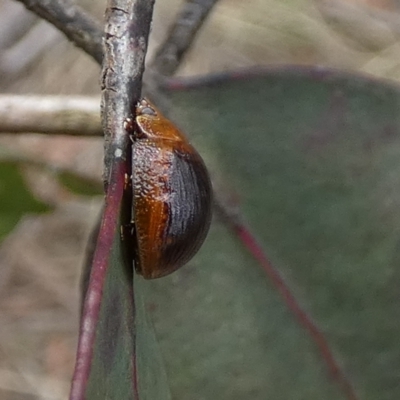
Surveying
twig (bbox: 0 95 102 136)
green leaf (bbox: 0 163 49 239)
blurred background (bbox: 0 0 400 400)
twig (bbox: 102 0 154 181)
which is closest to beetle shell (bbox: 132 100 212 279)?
twig (bbox: 102 0 154 181)

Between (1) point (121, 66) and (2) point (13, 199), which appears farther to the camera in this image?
(2) point (13, 199)

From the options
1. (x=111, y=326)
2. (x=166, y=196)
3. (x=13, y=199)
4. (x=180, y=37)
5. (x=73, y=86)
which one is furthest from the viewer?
(x=73, y=86)

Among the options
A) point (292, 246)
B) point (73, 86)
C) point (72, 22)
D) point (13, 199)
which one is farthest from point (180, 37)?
point (73, 86)

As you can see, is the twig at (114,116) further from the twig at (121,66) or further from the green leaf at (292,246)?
the green leaf at (292,246)

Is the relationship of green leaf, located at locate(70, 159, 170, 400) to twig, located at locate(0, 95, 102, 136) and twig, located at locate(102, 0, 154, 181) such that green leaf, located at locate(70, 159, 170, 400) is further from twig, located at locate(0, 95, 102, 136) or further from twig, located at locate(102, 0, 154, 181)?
twig, located at locate(0, 95, 102, 136)

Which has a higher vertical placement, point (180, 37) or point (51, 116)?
point (180, 37)

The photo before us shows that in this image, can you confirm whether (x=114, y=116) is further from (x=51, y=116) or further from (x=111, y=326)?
(x=51, y=116)
